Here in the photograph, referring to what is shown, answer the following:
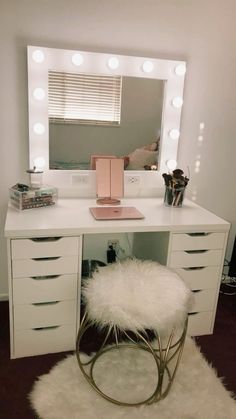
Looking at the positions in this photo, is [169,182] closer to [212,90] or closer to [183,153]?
[183,153]

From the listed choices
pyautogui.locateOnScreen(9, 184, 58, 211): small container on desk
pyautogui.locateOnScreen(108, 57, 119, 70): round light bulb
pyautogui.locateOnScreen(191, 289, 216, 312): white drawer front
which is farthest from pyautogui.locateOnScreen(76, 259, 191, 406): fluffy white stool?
pyautogui.locateOnScreen(108, 57, 119, 70): round light bulb

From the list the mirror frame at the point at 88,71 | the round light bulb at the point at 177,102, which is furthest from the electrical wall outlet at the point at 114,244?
the round light bulb at the point at 177,102

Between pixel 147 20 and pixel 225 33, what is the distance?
1.59ft

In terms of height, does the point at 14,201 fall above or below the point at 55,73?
below

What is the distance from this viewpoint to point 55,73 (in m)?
1.77

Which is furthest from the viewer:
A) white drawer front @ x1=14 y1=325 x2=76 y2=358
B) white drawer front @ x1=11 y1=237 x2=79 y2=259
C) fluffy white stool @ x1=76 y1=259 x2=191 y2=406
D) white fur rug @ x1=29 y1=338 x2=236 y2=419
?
white drawer front @ x1=14 y1=325 x2=76 y2=358

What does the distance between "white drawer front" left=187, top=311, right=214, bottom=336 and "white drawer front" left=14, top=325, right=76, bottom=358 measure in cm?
64

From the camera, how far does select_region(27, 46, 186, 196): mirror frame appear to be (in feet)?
5.68

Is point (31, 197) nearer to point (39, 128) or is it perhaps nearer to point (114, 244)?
point (39, 128)

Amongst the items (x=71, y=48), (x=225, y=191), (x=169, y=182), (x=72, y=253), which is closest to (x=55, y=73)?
(x=71, y=48)

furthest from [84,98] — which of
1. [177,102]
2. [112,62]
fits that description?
[177,102]

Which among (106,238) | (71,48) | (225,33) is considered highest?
(225,33)

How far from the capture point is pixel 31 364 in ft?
5.15

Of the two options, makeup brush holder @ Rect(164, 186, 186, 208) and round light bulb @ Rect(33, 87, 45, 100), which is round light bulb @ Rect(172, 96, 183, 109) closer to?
makeup brush holder @ Rect(164, 186, 186, 208)
